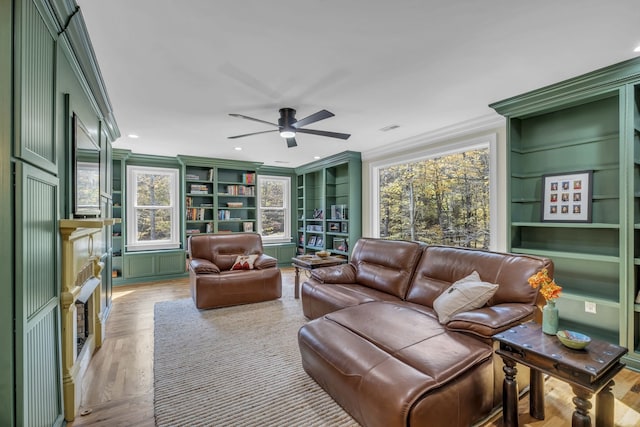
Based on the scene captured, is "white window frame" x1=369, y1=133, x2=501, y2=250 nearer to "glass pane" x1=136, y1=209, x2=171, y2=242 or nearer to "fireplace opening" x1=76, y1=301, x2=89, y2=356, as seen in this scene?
"fireplace opening" x1=76, y1=301, x2=89, y2=356

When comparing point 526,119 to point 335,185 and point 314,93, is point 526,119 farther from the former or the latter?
point 335,185

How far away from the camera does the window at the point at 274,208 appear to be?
7191 millimetres

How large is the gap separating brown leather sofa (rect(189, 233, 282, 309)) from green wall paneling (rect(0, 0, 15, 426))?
104 inches

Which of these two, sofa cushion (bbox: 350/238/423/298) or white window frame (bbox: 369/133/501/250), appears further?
white window frame (bbox: 369/133/501/250)

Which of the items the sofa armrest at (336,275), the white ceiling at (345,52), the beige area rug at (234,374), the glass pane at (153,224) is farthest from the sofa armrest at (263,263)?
the glass pane at (153,224)

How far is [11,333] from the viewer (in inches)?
49.2

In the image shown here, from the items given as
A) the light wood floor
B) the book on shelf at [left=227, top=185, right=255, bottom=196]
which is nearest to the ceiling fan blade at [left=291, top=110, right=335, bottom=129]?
the light wood floor

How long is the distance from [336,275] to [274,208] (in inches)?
→ 163

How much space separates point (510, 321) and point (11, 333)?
8.51 feet

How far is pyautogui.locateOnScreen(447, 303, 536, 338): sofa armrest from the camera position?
5.99 feet

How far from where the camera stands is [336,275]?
3.50m

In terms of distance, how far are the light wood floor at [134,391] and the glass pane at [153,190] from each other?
3.09 m

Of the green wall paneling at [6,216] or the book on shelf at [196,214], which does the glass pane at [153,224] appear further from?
the green wall paneling at [6,216]

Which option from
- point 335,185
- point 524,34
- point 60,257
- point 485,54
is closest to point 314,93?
point 485,54
